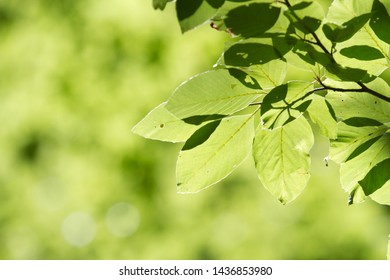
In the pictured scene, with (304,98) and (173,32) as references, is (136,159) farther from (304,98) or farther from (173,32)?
(304,98)

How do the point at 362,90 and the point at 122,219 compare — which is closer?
the point at 362,90

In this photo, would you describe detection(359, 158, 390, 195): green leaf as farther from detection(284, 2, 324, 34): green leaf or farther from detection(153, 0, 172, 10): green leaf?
detection(153, 0, 172, 10): green leaf

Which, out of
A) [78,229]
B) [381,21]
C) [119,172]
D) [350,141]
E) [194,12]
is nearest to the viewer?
[194,12]

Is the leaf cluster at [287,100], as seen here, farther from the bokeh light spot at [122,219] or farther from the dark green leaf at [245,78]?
the bokeh light spot at [122,219]

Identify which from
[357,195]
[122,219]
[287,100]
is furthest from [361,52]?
[122,219]

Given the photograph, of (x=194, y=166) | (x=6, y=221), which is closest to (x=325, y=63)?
(x=194, y=166)

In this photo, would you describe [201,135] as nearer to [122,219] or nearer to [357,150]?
[357,150]

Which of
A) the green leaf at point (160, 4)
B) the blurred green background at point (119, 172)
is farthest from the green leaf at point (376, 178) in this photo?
the blurred green background at point (119, 172)
